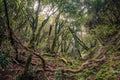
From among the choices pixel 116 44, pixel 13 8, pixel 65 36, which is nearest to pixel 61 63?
pixel 116 44

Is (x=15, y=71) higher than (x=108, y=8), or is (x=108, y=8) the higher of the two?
(x=108, y=8)

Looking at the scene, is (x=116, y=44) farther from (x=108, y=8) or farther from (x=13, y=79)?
(x=13, y=79)

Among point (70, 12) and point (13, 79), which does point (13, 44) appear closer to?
point (13, 79)

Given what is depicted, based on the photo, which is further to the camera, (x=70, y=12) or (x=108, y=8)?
(x=70, y=12)

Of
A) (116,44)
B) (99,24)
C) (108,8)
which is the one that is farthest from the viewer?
(99,24)

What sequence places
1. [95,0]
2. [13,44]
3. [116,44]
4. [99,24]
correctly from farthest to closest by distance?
[99,24]
[95,0]
[116,44]
[13,44]

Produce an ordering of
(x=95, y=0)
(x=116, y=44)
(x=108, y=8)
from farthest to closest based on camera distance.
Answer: (x=108, y=8), (x=95, y=0), (x=116, y=44)

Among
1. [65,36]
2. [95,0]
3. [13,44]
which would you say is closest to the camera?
[13,44]

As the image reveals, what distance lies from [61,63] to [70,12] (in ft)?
15.4

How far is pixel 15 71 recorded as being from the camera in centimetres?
1113

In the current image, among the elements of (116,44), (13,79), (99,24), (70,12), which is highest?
(70,12)

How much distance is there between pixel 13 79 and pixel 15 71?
3.12 feet

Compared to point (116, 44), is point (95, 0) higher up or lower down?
higher up

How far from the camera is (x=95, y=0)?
1424 cm
